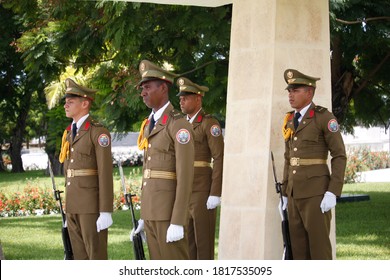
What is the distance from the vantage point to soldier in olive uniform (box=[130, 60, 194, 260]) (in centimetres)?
622

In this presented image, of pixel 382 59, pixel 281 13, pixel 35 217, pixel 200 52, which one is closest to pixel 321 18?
pixel 281 13

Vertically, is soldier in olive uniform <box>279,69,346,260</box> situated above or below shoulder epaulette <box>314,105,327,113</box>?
below

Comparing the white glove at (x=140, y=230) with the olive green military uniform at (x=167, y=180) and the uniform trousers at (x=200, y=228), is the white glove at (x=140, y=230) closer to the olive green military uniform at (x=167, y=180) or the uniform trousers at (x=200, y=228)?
the olive green military uniform at (x=167, y=180)

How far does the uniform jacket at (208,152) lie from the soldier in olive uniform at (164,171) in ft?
5.41

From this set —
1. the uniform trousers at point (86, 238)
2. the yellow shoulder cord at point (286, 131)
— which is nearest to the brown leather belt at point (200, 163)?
the yellow shoulder cord at point (286, 131)

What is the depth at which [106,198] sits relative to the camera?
6.90 meters

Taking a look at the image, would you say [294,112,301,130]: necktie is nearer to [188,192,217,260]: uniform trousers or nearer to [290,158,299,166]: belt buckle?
[290,158,299,166]: belt buckle

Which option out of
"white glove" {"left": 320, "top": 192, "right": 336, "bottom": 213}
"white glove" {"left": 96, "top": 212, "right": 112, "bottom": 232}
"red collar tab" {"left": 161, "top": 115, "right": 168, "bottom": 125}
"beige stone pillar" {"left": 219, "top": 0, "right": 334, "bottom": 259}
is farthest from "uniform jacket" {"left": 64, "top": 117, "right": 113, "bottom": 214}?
"white glove" {"left": 320, "top": 192, "right": 336, "bottom": 213}

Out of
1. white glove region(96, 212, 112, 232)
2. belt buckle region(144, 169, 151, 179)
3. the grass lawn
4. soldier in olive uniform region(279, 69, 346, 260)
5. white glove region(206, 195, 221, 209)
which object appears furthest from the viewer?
the grass lawn

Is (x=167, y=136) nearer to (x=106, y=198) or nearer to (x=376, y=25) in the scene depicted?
(x=106, y=198)

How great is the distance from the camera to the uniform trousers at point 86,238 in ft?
22.9

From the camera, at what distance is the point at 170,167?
6344 mm

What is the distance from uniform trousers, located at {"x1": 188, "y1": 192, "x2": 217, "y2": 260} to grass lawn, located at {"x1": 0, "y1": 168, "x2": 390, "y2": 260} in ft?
8.36

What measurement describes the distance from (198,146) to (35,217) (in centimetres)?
908
